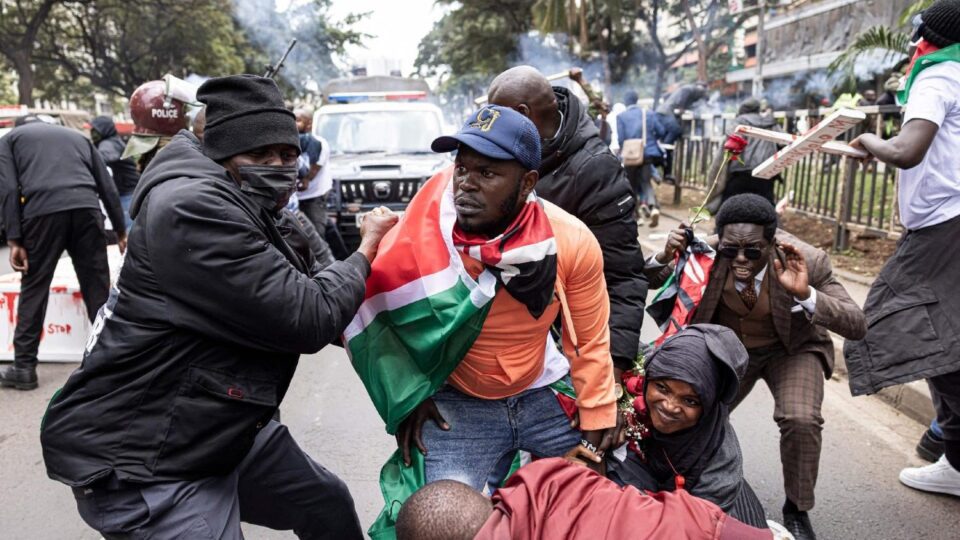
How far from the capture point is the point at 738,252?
3.08m

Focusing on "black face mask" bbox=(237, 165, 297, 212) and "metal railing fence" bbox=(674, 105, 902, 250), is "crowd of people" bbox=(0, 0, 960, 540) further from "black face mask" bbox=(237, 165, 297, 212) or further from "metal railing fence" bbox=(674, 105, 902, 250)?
"metal railing fence" bbox=(674, 105, 902, 250)

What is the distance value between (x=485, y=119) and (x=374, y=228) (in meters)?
0.47

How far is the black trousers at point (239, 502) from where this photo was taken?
76.4 inches

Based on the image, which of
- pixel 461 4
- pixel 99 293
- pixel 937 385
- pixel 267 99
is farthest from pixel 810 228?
pixel 461 4

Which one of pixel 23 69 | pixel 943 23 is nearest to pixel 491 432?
pixel 943 23

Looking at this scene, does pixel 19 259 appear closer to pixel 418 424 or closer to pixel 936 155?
pixel 418 424

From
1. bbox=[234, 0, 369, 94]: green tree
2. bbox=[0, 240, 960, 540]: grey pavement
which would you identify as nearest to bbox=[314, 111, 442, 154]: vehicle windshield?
bbox=[0, 240, 960, 540]: grey pavement

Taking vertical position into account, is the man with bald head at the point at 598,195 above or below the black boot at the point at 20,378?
above

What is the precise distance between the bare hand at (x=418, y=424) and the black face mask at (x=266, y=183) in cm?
81

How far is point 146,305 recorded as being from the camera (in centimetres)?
189

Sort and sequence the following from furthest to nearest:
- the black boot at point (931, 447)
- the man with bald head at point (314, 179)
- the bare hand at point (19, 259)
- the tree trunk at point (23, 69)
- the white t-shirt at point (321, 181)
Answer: the tree trunk at point (23, 69) < the white t-shirt at point (321, 181) < the man with bald head at point (314, 179) < the bare hand at point (19, 259) < the black boot at point (931, 447)

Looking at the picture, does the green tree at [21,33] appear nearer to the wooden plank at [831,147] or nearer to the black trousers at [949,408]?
the wooden plank at [831,147]

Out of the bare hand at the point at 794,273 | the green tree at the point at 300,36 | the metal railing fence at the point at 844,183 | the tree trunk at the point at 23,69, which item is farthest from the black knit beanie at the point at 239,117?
the green tree at the point at 300,36

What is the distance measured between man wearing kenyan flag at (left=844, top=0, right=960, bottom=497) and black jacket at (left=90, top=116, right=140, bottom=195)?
7.25 meters
